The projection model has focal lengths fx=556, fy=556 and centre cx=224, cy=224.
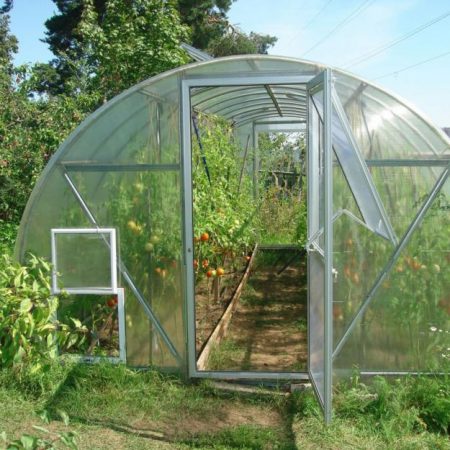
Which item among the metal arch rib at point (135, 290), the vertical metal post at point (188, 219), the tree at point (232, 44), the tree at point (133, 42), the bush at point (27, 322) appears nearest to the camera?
the bush at point (27, 322)

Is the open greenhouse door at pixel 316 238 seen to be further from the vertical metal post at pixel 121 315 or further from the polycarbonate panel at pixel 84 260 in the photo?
the polycarbonate panel at pixel 84 260

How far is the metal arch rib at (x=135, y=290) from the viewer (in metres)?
4.59

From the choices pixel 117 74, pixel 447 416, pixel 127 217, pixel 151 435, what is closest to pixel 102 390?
pixel 151 435

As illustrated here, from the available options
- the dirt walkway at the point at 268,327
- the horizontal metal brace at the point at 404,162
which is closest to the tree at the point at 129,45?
the dirt walkway at the point at 268,327

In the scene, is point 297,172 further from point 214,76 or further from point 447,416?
point 447,416

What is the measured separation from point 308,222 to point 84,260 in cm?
184

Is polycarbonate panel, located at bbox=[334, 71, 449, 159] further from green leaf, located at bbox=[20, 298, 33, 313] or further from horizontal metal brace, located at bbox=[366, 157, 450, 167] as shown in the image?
green leaf, located at bbox=[20, 298, 33, 313]

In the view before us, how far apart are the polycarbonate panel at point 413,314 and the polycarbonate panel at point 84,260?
2.00 metres

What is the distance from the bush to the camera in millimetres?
4031

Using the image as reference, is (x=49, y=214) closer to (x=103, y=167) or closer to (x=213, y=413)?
(x=103, y=167)

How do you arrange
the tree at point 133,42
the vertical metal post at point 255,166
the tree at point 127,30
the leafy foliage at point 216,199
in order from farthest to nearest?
the tree at point 127,30
the tree at point 133,42
the vertical metal post at point 255,166
the leafy foliage at point 216,199

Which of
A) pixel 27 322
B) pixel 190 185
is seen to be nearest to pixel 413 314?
pixel 190 185

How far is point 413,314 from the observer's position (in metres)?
4.34

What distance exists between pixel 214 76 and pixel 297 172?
24.1 feet
